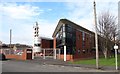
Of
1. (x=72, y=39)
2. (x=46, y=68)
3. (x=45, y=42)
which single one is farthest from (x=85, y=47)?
(x=46, y=68)

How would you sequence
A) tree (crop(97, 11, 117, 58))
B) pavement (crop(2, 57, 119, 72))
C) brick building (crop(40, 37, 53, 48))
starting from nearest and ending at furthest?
1. pavement (crop(2, 57, 119, 72))
2. tree (crop(97, 11, 117, 58))
3. brick building (crop(40, 37, 53, 48))

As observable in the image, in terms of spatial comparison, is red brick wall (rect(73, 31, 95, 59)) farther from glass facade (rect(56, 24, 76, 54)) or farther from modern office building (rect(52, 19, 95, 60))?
glass facade (rect(56, 24, 76, 54))

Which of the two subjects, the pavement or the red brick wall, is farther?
the red brick wall

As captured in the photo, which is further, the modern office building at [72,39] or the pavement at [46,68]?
the modern office building at [72,39]

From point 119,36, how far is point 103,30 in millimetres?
5481

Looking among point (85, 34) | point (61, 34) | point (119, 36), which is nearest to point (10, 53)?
point (61, 34)

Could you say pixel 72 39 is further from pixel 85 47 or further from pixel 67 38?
pixel 85 47

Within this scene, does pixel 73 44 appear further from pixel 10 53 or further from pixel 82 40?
pixel 10 53

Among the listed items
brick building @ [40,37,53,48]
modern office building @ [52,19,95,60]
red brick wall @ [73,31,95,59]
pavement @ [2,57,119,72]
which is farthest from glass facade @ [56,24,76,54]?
pavement @ [2,57,119,72]

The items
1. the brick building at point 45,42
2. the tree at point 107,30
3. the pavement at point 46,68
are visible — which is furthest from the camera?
the brick building at point 45,42

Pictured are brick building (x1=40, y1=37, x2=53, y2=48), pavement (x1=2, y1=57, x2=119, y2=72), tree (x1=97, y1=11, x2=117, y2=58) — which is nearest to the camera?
pavement (x1=2, y1=57, x2=119, y2=72)

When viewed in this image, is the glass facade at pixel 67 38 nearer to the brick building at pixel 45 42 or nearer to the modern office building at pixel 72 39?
the modern office building at pixel 72 39

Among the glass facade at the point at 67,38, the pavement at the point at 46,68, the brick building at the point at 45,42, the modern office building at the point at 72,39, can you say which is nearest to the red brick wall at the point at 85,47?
the modern office building at the point at 72,39

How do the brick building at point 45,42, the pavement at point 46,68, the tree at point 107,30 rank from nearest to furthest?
1. the pavement at point 46,68
2. the tree at point 107,30
3. the brick building at point 45,42
